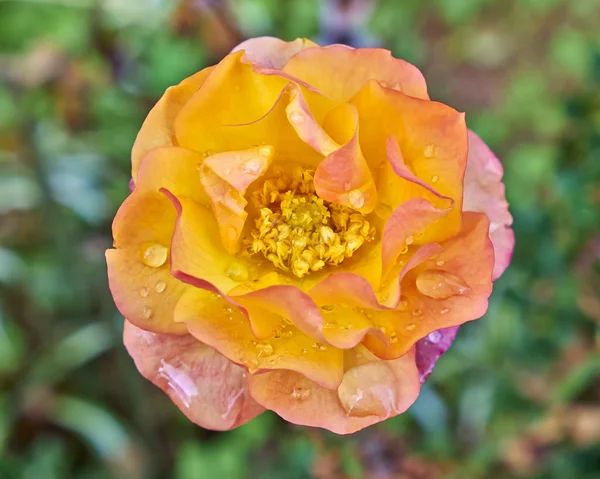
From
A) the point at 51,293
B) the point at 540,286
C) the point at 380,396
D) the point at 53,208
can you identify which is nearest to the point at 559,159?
the point at 540,286

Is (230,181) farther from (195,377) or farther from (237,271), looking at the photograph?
(195,377)

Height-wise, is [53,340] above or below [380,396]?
below

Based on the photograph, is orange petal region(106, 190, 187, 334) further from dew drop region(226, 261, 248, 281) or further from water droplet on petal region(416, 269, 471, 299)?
water droplet on petal region(416, 269, 471, 299)

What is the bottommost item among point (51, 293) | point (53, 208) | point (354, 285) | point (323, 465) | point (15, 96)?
point (51, 293)

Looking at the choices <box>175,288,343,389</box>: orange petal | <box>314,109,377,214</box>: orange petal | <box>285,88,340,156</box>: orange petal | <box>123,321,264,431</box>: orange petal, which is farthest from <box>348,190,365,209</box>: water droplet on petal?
<box>123,321,264,431</box>: orange petal

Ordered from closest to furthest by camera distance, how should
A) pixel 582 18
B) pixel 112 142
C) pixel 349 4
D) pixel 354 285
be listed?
pixel 354 285 → pixel 349 4 → pixel 112 142 → pixel 582 18

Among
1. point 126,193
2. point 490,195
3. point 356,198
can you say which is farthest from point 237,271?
point 126,193

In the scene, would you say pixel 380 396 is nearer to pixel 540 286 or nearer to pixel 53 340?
pixel 540 286
